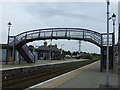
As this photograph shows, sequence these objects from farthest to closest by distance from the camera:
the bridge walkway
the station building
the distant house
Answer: the distant house
the station building
the bridge walkway

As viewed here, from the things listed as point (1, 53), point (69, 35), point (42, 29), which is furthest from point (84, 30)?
point (1, 53)

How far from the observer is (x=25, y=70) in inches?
1015

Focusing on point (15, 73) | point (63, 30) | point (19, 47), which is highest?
point (63, 30)

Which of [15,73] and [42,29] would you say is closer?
[15,73]

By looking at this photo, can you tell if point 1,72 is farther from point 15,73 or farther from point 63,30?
point 63,30

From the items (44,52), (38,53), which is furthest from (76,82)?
(44,52)

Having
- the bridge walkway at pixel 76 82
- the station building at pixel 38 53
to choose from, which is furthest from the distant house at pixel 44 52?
the bridge walkway at pixel 76 82

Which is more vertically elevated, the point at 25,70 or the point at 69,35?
the point at 69,35

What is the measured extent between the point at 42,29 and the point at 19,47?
7.26m

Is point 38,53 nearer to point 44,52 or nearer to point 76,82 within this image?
point 44,52

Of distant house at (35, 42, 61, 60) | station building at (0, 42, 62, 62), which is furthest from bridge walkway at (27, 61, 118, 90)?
distant house at (35, 42, 61, 60)

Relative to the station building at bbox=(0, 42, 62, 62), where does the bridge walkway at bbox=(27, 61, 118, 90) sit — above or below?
below

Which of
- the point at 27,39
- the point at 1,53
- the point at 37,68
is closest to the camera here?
the point at 37,68

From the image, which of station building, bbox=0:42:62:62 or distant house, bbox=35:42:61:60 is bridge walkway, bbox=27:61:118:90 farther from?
distant house, bbox=35:42:61:60
